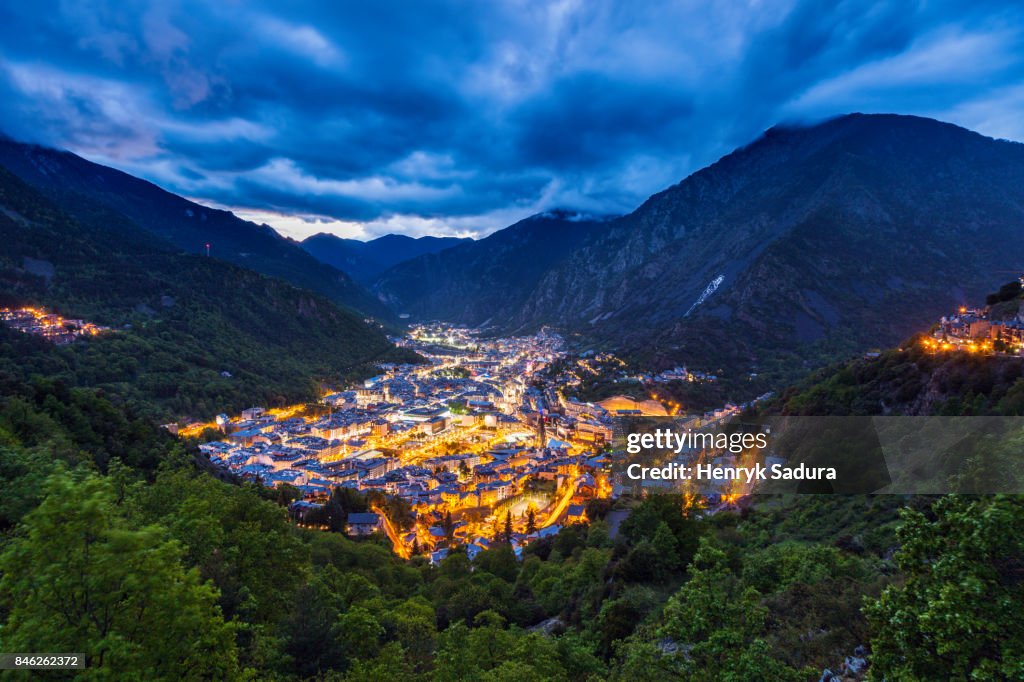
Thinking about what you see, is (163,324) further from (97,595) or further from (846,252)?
(846,252)

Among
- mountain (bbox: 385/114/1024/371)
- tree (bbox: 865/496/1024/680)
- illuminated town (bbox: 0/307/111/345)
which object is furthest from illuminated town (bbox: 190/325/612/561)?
mountain (bbox: 385/114/1024/371)

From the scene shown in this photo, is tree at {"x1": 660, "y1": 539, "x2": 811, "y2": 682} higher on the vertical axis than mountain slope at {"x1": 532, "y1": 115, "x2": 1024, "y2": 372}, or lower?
lower

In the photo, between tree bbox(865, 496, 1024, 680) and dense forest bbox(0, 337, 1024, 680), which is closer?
tree bbox(865, 496, 1024, 680)

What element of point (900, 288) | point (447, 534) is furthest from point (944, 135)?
point (447, 534)

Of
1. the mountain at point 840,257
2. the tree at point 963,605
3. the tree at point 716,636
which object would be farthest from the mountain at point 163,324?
the mountain at point 840,257

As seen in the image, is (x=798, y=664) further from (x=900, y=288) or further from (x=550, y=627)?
(x=900, y=288)

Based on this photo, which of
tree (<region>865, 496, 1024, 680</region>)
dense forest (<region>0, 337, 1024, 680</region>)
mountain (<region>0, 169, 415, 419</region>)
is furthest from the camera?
mountain (<region>0, 169, 415, 419</region>)

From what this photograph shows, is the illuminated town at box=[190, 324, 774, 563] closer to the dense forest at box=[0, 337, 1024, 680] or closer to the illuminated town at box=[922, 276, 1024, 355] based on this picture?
the dense forest at box=[0, 337, 1024, 680]

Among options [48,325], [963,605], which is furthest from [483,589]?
[48,325]
